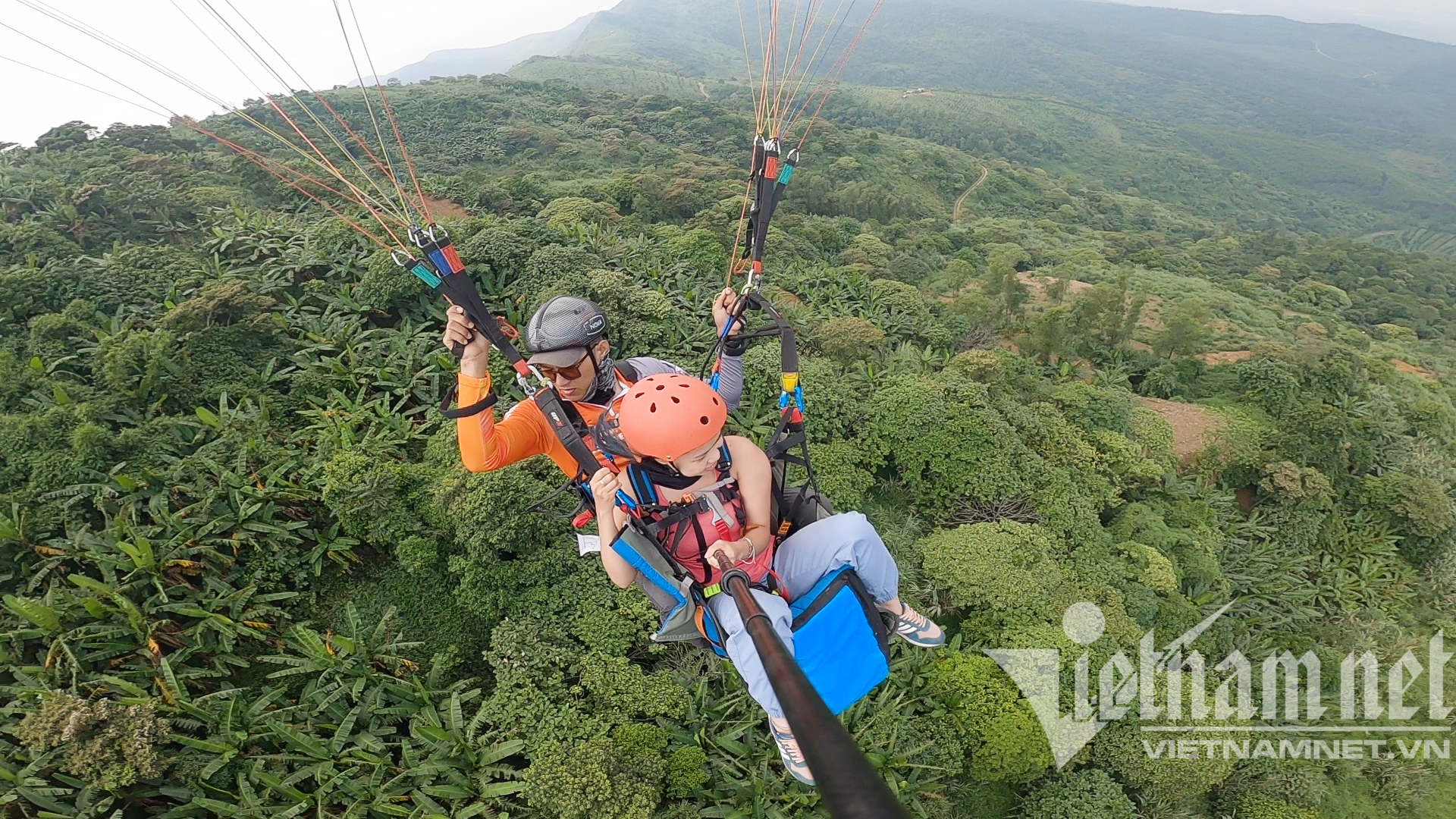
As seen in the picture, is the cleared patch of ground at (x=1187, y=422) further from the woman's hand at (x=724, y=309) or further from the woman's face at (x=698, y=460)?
the woman's face at (x=698, y=460)

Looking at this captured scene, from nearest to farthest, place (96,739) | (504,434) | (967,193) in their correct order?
1. (504,434)
2. (96,739)
3. (967,193)

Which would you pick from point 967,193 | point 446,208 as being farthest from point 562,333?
point 967,193

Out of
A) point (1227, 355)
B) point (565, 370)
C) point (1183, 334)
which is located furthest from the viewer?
point (1227, 355)

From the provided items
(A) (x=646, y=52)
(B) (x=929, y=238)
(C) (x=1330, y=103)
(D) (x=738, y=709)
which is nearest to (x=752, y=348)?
(D) (x=738, y=709)

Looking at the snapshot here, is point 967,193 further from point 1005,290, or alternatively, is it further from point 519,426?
point 519,426

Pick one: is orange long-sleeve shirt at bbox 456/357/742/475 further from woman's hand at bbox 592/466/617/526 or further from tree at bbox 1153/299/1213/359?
tree at bbox 1153/299/1213/359

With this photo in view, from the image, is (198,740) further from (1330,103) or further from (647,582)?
(1330,103)

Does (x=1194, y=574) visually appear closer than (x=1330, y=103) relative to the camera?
Yes
